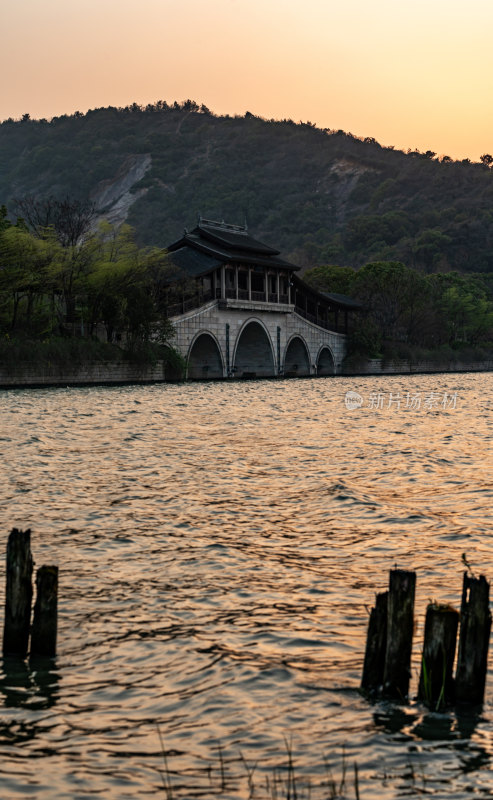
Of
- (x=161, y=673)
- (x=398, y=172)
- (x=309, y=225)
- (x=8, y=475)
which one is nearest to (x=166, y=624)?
(x=161, y=673)

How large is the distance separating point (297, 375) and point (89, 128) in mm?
136020

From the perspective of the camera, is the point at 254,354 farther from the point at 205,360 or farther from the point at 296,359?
the point at 205,360

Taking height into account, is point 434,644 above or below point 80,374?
below

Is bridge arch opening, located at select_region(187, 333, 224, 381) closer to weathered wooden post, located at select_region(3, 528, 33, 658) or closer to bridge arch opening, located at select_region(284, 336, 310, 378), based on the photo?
bridge arch opening, located at select_region(284, 336, 310, 378)

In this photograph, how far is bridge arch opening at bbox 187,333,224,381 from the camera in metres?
62.8

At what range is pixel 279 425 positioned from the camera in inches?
925

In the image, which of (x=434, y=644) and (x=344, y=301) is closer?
(x=434, y=644)

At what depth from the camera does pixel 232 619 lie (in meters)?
6.51

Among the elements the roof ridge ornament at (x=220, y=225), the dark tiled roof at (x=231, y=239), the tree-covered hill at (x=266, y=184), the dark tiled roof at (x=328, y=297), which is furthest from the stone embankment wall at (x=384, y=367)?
the tree-covered hill at (x=266, y=184)

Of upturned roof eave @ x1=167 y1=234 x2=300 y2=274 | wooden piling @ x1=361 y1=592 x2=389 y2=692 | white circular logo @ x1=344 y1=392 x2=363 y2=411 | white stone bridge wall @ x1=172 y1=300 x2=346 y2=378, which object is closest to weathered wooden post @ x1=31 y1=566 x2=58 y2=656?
wooden piling @ x1=361 y1=592 x2=389 y2=692

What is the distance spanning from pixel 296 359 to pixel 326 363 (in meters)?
3.87

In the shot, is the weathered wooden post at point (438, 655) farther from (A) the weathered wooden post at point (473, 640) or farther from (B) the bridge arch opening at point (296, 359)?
(B) the bridge arch opening at point (296, 359)

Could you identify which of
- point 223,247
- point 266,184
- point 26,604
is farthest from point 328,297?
point 266,184

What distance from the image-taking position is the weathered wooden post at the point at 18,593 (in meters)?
5.43
